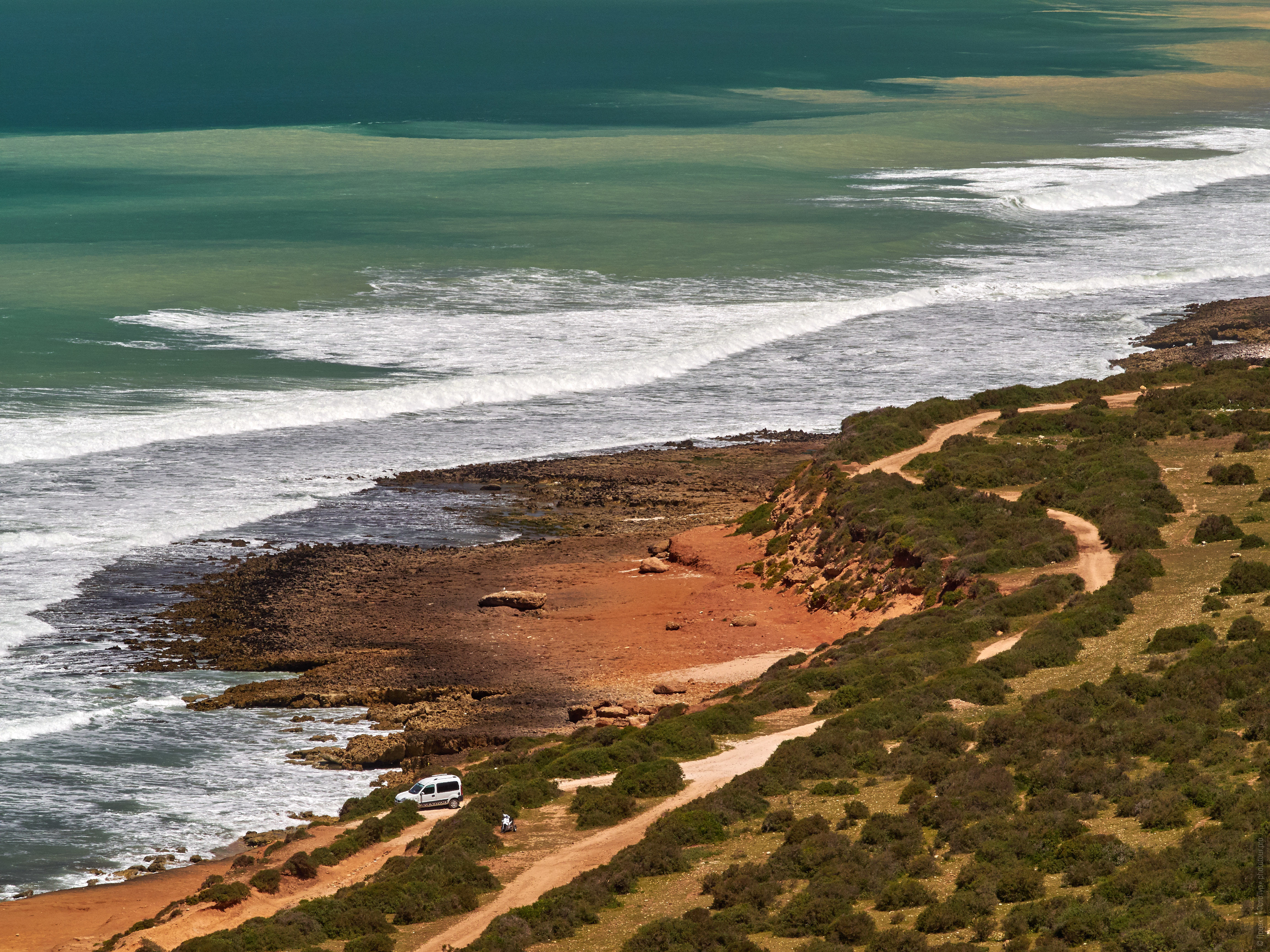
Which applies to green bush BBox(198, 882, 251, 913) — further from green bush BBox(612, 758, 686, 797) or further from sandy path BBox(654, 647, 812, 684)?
sandy path BBox(654, 647, 812, 684)

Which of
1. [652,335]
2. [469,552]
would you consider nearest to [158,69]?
[652,335]

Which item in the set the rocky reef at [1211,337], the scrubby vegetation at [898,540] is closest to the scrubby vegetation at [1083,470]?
the scrubby vegetation at [898,540]

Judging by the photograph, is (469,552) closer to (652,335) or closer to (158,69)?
(652,335)

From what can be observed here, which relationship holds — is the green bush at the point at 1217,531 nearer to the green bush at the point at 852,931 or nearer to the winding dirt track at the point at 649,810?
the winding dirt track at the point at 649,810

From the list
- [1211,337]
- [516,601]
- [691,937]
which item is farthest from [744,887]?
[1211,337]

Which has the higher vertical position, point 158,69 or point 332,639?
point 158,69

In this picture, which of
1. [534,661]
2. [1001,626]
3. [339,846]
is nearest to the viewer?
[339,846]

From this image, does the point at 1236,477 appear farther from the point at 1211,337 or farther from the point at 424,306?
the point at 424,306
